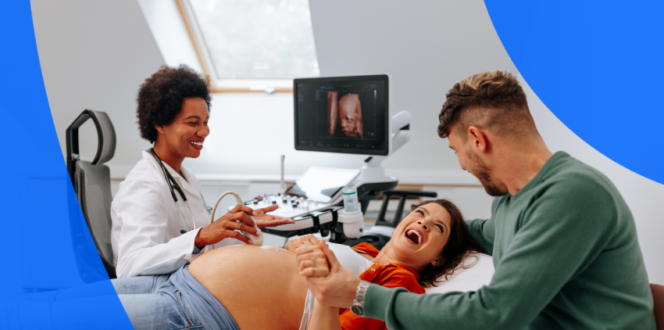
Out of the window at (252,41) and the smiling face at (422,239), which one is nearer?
the smiling face at (422,239)

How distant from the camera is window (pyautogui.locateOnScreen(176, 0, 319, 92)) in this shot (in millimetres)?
3316

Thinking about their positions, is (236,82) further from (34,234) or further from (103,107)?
(34,234)

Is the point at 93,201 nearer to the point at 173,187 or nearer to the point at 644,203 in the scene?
the point at 173,187

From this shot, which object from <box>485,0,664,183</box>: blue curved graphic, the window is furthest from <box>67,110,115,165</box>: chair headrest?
<box>485,0,664,183</box>: blue curved graphic

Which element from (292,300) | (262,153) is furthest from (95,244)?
(262,153)

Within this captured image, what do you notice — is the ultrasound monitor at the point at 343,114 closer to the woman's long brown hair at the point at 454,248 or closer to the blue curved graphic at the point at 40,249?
the woman's long brown hair at the point at 454,248

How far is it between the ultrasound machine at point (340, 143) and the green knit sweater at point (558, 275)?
1054mm

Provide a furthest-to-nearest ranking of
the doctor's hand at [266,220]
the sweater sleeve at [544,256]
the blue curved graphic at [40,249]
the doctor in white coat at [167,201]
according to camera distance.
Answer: the doctor's hand at [266,220] → the doctor in white coat at [167,201] → the blue curved graphic at [40,249] → the sweater sleeve at [544,256]

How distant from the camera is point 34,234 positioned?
226 centimetres

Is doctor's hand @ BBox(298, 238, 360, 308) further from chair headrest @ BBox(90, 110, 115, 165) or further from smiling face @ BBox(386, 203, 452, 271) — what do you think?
chair headrest @ BBox(90, 110, 115, 165)

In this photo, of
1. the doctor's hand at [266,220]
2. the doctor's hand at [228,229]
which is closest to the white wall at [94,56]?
the doctor's hand at [266,220]

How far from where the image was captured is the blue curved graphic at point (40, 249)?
1.18 metres

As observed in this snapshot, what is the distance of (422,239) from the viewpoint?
1548 millimetres

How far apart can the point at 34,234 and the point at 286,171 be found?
1.88 m
